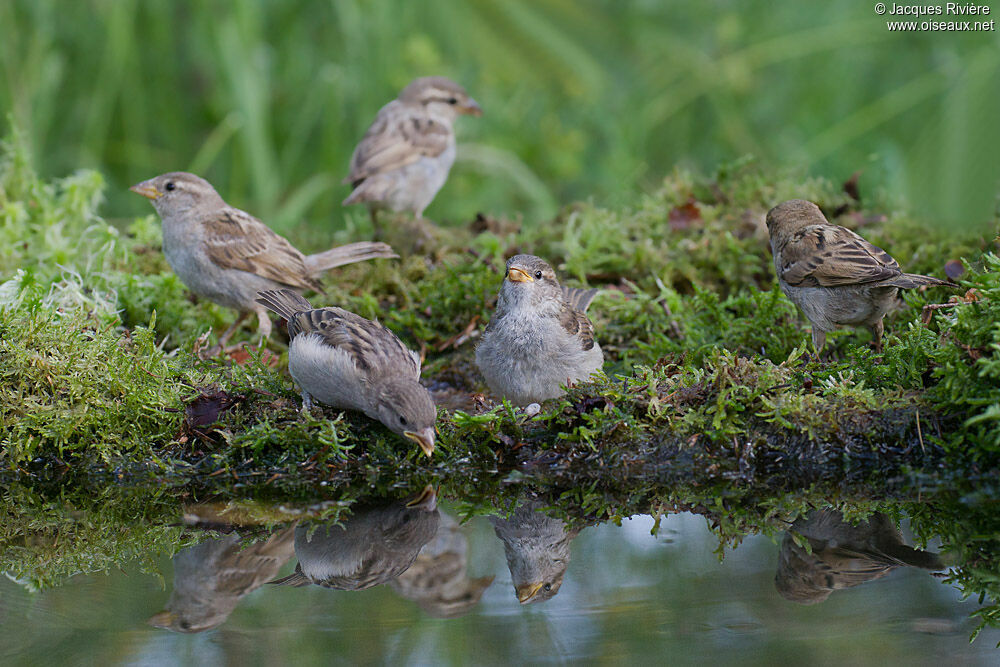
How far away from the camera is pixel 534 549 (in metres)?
3.38

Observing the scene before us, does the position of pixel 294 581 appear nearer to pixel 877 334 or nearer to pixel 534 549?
pixel 534 549

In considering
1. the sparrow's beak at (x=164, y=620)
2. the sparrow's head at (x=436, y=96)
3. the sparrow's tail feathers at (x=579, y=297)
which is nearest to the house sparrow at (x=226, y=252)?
the sparrow's tail feathers at (x=579, y=297)

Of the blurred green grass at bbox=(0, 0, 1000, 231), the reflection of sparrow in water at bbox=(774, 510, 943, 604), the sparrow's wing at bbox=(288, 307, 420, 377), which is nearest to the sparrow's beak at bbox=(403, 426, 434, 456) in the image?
the sparrow's wing at bbox=(288, 307, 420, 377)

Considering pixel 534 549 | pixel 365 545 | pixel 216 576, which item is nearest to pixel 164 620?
pixel 216 576

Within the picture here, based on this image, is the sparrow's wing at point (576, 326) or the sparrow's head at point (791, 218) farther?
the sparrow's head at point (791, 218)

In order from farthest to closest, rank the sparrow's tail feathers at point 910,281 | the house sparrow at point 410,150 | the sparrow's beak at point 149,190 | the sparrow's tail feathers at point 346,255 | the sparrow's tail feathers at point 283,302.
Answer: the house sparrow at point 410,150 < the sparrow's beak at point 149,190 < the sparrow's tail feathers at point 346,255 < the sparrow's tail feathers at point 283,302 < the sparrow's tail feathers at point 910,281

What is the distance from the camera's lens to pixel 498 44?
789 centimetres

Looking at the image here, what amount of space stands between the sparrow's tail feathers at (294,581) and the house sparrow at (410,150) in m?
3.97

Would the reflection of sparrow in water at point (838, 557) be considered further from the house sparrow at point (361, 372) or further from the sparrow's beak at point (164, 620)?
the sparrow's beak at point (164, 620)

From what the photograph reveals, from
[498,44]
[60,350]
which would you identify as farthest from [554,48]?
[60,350]

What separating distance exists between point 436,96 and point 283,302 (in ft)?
9.88

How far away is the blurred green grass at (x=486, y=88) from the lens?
321 inches

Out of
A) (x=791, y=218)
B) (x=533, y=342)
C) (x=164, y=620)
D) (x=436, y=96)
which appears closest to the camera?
(x=164, y=620)

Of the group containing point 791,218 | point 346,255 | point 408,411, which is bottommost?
point 408,411
